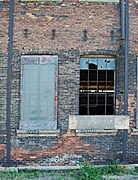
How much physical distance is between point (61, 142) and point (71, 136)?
357 mm

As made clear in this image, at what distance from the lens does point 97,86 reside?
32.2ft

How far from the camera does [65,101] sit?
951 cm

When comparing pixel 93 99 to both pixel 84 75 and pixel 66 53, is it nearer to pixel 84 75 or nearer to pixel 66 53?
pixel 84 75

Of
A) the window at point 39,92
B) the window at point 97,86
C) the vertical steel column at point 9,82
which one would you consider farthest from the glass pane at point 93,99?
the vertical steel column at point 9,82

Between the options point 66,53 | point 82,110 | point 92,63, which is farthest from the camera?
point 92,63

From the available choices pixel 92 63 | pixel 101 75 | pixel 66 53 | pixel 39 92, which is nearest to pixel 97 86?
pixel 101 75

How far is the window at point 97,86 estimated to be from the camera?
9766 mm

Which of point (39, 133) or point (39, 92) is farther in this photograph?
point (39, 92)

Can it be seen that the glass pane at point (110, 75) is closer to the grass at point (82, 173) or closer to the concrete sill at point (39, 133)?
the concrete sill at point (39, 133)

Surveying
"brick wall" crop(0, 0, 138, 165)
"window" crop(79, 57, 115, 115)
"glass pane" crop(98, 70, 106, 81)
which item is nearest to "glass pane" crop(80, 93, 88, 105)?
"window" crop(79, 57, 115, 115)

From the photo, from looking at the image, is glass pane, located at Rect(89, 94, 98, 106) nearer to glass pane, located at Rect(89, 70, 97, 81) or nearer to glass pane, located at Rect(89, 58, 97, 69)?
glass pane, located at Rect(89, 70, 97, 81)

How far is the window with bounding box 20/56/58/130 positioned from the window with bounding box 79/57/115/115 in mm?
928

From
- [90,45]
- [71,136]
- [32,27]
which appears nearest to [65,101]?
[71,136]

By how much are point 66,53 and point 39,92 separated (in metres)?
1.48
